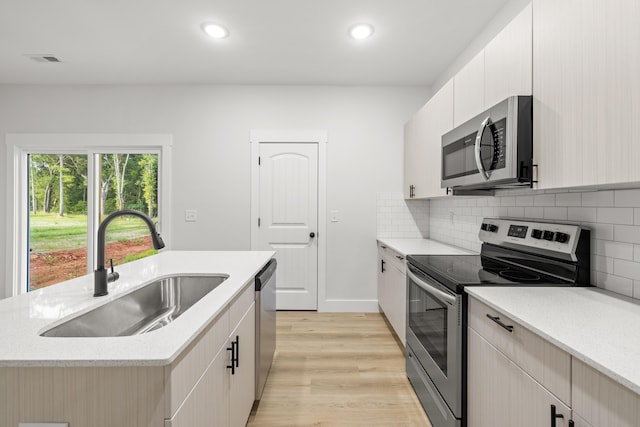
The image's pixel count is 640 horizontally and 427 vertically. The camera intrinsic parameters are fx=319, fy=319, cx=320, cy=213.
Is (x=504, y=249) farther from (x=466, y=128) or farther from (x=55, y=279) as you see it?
(x=55, y=279)

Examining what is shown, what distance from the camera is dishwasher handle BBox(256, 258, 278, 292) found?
182cm

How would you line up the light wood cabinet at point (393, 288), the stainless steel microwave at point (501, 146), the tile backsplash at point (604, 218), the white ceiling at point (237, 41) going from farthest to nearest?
the light wood cabinet at point (393, 288)
the white ceiling at point (237, 41)
the stainless steel microwave at point (501, 146)
the tile backsplash at point (604, 218)

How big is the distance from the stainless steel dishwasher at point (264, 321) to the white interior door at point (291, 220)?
4.71ft

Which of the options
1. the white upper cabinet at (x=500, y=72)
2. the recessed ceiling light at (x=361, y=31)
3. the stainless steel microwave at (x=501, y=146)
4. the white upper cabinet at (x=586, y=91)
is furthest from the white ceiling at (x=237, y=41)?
the white upper cabinet at (x=586, y=91)

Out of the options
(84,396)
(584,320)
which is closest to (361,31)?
(584,320)

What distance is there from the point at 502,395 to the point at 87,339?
1370 mm

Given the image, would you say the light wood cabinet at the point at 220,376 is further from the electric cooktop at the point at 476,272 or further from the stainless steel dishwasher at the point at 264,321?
the electric cooktop at the point at 476,272

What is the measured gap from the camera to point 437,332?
5.57ft

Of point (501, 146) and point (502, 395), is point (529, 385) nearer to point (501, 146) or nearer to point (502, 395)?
point (502, 395)

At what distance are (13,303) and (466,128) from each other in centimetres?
229

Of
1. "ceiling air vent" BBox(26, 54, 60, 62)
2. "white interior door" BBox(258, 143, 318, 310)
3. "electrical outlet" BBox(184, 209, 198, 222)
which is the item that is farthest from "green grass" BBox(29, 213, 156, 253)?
"ceiling air vent" BBox(26, 54, 60, 62)

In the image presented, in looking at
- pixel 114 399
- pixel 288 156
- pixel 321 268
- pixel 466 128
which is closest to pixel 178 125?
pixel 288 156

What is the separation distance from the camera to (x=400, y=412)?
1903 mm

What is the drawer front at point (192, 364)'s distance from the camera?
2.65ft
